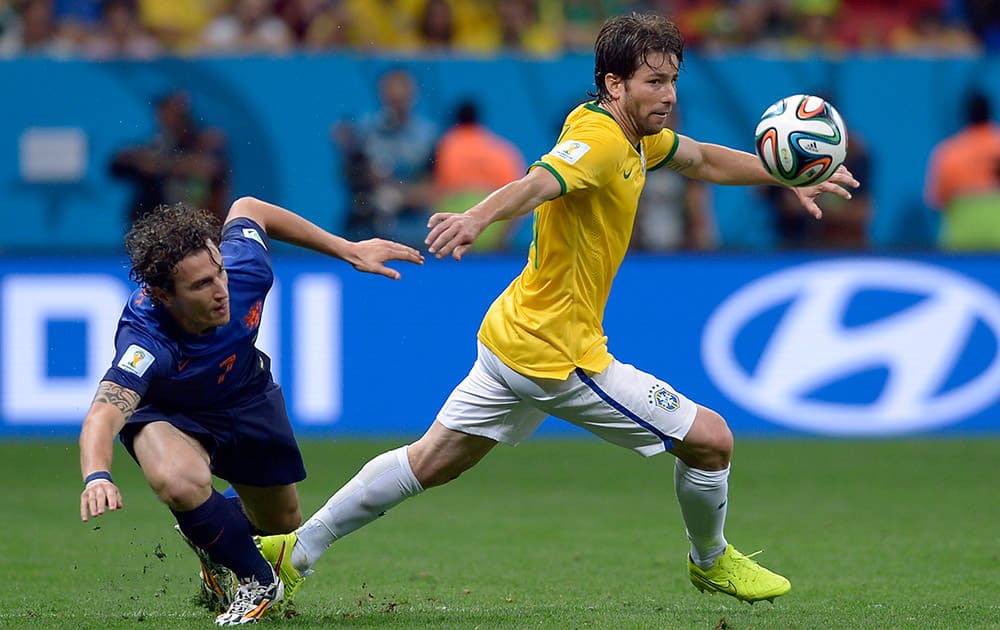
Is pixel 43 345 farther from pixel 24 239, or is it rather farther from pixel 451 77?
pixel 451 77

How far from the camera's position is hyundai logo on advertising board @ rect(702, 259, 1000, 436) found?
486 inches

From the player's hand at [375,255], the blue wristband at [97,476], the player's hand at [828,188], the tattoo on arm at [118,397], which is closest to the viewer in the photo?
the blue wristband at [97,476]

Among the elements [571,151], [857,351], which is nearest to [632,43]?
[571,151]

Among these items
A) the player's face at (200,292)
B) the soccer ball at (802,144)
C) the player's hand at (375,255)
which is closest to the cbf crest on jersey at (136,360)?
the player's face at (200,292)

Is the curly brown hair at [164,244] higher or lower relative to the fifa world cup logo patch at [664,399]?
higher

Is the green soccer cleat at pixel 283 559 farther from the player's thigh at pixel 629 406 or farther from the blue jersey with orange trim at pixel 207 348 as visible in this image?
the player's thigh at pixel 629 406

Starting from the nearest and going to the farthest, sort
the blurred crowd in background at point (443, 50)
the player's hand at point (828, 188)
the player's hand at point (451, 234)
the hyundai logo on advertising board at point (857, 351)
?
1. the player's hand at point (451, 234)
2. the player's hand at point (828, 188)
3. the hyundai logo on advertising board at point (857, 351)
4. the blurred crowd in background at point (443, 50)

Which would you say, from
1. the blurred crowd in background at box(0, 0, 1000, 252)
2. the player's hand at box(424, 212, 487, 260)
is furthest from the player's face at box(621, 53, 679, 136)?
the blurred crowd in background at box(0, 0, 1000, 252)

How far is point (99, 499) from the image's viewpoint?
5.09m

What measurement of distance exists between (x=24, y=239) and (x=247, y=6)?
3.24 metres

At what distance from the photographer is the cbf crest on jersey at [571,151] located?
234 inches

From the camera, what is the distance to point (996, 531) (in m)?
8.67

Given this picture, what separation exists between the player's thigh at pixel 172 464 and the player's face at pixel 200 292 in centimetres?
44

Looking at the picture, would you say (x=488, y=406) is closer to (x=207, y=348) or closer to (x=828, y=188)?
(x=207, y=348)
